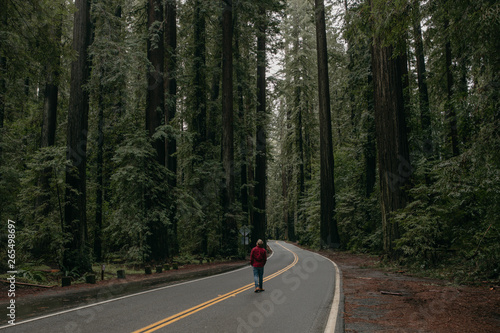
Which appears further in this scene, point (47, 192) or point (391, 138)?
point (391, 138)

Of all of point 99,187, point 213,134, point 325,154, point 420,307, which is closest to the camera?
point 420,307

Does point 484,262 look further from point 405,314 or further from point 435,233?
point 405,314

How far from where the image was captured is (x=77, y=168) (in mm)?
12414

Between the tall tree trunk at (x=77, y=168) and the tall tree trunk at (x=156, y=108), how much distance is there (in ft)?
12.4

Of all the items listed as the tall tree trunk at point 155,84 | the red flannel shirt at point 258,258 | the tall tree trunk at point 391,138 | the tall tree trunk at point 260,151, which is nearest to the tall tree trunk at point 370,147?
the tall tree trunk at point 391,138

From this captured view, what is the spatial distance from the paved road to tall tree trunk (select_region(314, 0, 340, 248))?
16117 mm

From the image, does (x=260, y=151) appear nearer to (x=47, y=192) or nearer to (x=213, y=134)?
(x=213, y=134)

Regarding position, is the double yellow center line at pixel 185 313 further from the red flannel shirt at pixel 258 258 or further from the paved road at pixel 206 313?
the red flannel shirt at pixel 258 258

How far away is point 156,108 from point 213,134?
822 cm

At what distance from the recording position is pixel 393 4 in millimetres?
8055

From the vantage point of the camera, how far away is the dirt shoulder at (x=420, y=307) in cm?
570

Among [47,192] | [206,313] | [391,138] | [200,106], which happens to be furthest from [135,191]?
[391,138]

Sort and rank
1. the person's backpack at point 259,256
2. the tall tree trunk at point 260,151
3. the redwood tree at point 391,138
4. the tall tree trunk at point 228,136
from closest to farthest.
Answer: the person's backpack at point 259,256
the redwood tree at point 391,138
the tall tree trunk at point 228,136
the tall tree trunk at point 260,151

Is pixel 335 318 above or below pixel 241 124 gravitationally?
below
